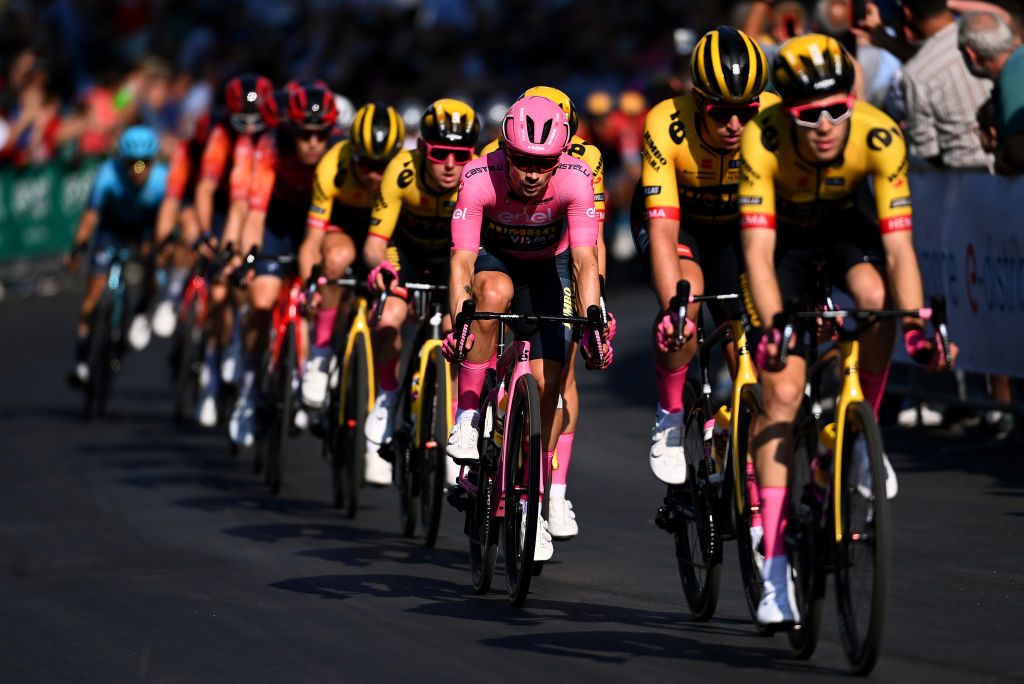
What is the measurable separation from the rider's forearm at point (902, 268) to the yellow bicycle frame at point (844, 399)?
30 cm

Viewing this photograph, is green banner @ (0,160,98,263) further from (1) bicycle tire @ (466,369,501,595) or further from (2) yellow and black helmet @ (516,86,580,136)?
(1) bicycle tire @ (466,369,501,595)

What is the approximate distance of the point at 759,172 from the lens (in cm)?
722

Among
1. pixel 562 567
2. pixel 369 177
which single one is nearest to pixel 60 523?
pixel 369 177

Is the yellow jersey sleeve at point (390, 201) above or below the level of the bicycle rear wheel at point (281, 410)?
above

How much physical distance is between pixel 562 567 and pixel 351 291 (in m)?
3.35

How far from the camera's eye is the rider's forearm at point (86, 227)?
16812mm

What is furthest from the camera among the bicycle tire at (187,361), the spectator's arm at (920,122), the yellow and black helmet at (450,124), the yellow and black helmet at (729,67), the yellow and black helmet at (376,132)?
the bicycle tire at (187,361)

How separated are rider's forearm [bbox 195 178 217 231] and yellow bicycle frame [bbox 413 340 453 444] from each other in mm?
5839

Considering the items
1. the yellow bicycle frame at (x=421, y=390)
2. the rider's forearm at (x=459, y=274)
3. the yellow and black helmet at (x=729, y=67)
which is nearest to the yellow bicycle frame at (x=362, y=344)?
the yellow bicycle frame at (x=421, y=390)

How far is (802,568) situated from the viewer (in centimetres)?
690

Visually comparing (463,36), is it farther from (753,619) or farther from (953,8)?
(753,619)

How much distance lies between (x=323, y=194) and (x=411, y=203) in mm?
1263

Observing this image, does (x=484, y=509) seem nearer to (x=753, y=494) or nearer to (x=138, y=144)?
(x=753, y=494)

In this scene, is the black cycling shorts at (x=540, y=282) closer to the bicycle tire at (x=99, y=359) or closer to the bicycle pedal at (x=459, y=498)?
the bicycle pedal at (x=459, y=498)
